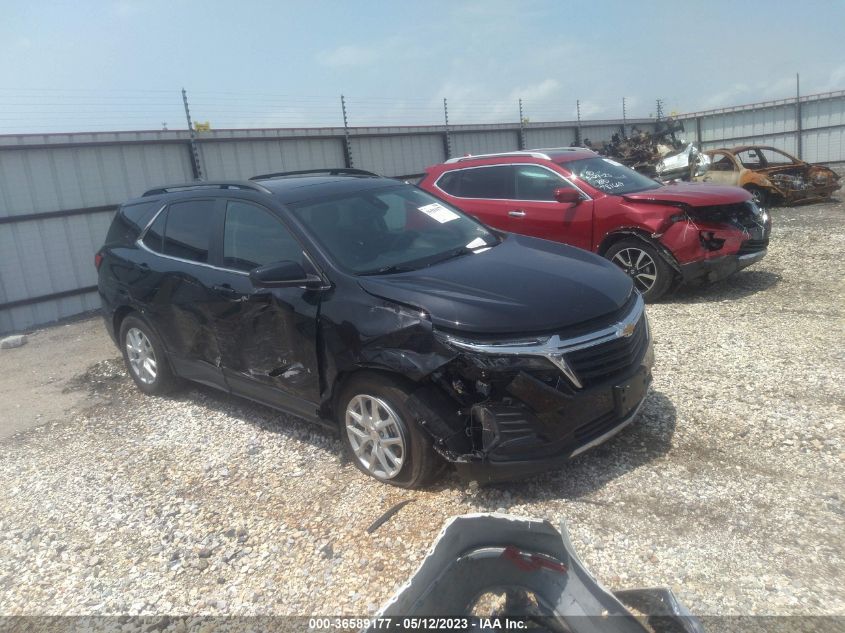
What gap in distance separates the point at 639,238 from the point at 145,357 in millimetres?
5031

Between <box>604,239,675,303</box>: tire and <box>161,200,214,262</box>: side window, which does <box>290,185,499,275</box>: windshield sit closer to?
<box>161,200,214,262</box>: side window

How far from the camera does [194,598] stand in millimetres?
3082

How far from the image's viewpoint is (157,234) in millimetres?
5332

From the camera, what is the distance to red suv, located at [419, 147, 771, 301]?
690 centimetres

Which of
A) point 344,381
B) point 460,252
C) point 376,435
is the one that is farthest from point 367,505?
point 460,252

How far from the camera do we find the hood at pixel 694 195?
6969 millimetres

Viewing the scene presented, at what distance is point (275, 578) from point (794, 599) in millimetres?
2247

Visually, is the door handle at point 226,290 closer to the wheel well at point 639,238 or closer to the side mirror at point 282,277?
the side mirror at point 282,277

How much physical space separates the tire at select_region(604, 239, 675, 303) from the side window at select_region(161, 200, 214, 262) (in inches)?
167

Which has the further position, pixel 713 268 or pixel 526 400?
pixel 713 268

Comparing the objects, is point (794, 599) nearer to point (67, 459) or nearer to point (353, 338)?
point (353, 338)

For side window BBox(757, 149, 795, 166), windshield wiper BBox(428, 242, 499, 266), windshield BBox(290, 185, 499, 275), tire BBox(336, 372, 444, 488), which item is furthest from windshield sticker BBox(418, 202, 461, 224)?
side window BBox(757, 149, 795, 166)

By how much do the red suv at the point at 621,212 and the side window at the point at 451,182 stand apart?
1 cm

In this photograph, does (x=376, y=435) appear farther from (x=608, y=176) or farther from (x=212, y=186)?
(x=608, y=176)
